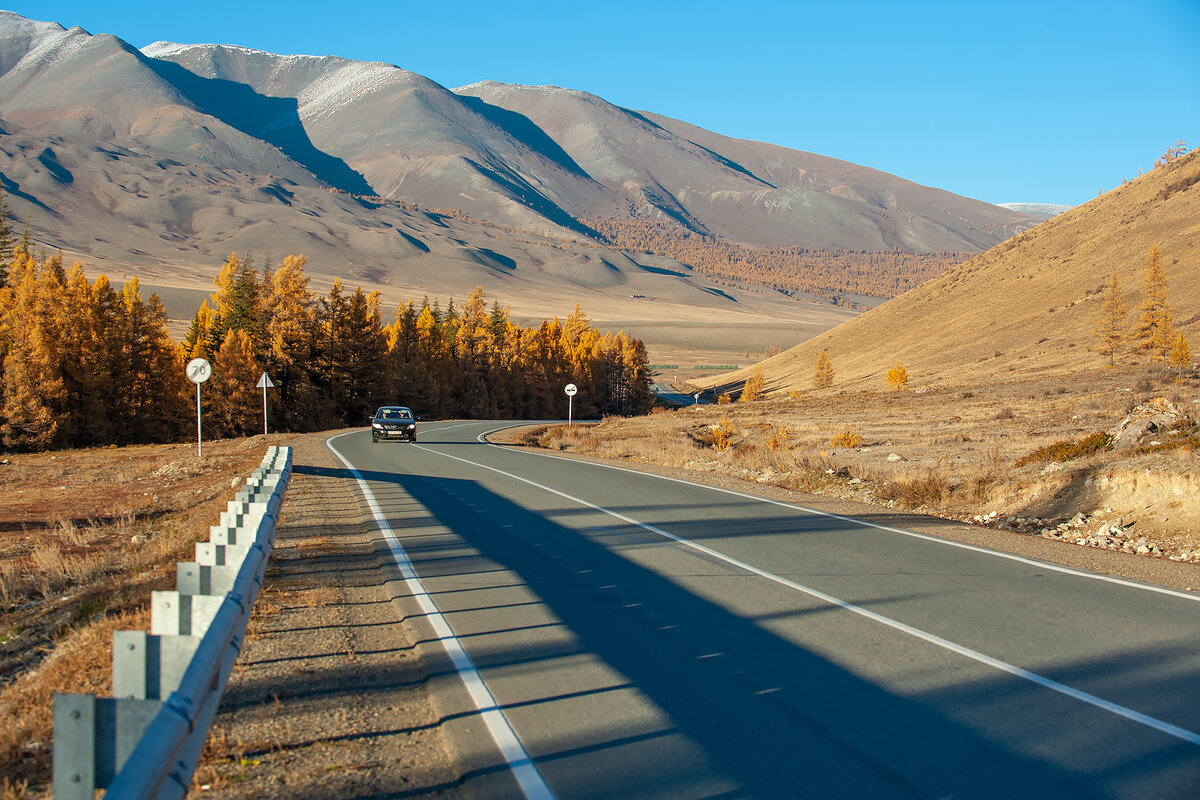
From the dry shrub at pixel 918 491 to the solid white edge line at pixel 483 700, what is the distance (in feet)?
29.6

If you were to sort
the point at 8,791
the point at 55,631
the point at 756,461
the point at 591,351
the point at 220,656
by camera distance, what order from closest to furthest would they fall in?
the point at 8,791 < the point at 220,656 < the point at 55,631 < the point at 756,461 < the point at 591,351

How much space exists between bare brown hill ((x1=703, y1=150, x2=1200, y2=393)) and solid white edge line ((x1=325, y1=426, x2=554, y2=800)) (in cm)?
5531

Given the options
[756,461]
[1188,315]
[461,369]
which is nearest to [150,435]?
[461,369]

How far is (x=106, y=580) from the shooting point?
9.30 metres

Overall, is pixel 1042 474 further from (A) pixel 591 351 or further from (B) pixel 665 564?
(A) pixel 591 351

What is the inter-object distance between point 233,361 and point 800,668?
53178mm

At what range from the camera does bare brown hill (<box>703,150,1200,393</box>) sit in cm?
6538

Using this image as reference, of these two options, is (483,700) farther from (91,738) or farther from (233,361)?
(233,361)

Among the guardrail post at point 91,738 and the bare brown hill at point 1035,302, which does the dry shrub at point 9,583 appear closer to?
the guardrail post at point 91,738

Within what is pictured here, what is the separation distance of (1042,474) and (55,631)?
13820 mm

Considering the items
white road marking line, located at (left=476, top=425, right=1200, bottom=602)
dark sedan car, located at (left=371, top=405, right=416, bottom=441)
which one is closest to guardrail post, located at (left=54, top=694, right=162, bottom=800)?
white road marking line, located at (left=476, top=425, right=1200, bottom=602)

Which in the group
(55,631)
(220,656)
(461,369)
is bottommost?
(55,631)

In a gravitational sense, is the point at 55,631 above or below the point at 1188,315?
below

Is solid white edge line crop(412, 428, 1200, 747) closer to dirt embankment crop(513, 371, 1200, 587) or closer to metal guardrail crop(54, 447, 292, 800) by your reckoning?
dirt embankment crop(513, 371, 1200, 587)
